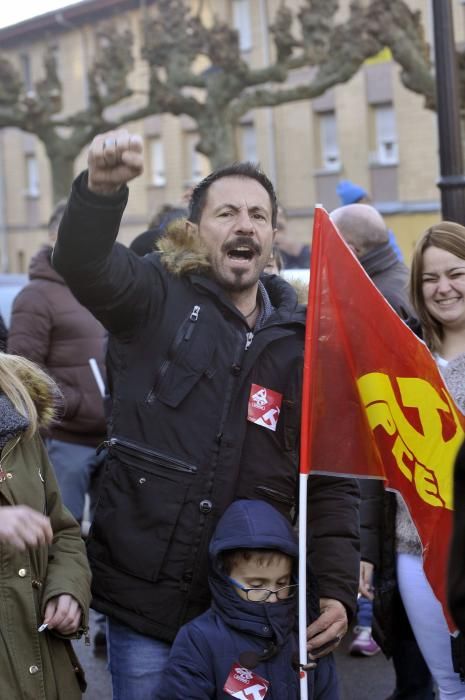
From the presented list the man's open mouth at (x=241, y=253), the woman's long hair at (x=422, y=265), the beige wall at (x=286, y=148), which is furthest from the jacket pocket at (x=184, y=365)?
the beige wall at (x=286, y=148)

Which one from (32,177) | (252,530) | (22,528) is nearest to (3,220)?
(32,177)

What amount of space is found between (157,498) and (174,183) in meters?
32.3

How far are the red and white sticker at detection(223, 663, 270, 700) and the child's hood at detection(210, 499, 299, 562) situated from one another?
296 mm

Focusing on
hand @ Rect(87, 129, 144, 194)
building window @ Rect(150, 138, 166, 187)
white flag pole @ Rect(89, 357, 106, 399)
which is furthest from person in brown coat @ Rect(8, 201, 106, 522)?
building window @ Rect(150, 138, 166, 187)

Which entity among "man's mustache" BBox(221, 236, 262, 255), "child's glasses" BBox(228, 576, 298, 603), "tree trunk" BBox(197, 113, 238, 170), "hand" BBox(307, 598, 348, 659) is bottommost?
"hand" BBox(307, 598, 348, 659)

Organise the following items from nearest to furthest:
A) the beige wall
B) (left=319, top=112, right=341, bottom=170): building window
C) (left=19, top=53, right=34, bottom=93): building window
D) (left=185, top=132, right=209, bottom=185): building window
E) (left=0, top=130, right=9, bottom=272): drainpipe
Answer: the beige wall
(left=319, top=112, right=341, bottom=170): building window
(left=185, top=132, right=209, bottom=185): building window
(left=19, top=53, right=34, bottom=93): building window
(left=0, top=130, right=9, bottom=272): drainpipe

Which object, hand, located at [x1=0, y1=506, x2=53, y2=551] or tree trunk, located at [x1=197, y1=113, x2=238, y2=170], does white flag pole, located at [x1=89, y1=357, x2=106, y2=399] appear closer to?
hand, located at [x1=0, y1=506, x2=53, y2=551]

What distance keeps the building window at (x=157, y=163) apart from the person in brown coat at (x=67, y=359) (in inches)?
1161

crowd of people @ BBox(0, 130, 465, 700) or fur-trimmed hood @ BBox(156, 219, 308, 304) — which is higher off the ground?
fur-trimmed hood @ BBox(156, 219, 308, 304)

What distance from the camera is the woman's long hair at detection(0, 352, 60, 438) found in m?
3.09

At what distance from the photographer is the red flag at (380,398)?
3.17 meters

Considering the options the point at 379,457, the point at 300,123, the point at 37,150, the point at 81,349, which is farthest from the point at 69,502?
the point at 37,150

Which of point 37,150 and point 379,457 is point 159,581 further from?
point 37,150

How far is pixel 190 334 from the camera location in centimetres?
305
